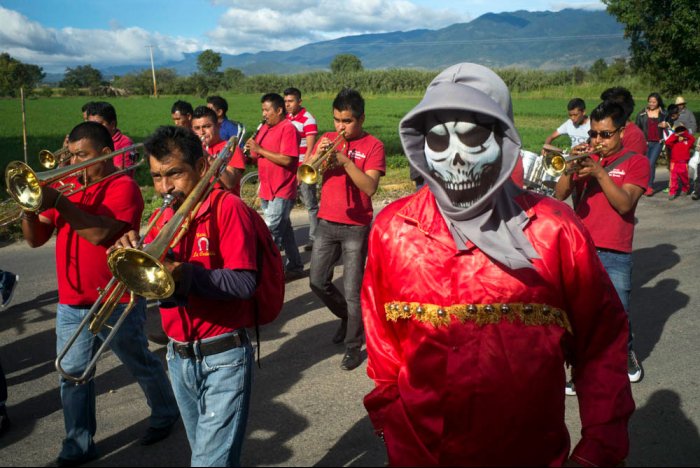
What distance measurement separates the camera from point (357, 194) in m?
5.45

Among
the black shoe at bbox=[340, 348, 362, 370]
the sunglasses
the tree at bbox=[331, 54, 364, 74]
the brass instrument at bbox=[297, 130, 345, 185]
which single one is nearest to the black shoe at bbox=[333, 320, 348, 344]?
the black shoe at bbox=[340, 348, 362, 370]

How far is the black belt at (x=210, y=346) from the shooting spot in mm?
2816

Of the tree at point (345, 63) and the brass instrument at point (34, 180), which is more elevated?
the tree at point (345, 63)

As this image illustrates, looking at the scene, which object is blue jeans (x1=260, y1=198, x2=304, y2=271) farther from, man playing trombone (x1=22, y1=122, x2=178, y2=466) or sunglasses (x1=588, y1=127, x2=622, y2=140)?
sunglasses (x1=588, y1=127, x2=622, y2=140)

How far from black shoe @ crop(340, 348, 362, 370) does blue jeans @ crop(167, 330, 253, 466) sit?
7.58 feet

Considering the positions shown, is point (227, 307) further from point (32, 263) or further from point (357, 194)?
point (32, 263)

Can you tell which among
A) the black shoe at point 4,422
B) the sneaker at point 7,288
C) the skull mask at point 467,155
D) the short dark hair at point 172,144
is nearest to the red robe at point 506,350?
the skull mask at point 467,155

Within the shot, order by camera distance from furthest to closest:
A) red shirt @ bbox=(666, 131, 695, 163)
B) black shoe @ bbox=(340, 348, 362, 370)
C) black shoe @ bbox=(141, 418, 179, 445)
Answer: red shirt @ bbox=(666, 131, 695, 163), black shoe @ bbox=(340, 348, 362, 370), black shoe @ bbox=(141, 418, 179, 445)

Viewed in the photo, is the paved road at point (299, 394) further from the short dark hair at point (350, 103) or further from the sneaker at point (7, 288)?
the short dark hair at point (350, 103)

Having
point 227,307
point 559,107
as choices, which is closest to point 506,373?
point 227,307

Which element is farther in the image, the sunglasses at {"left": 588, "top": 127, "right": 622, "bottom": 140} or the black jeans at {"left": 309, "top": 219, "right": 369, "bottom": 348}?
the black jeans at {"left": 309, "top": 219, "right": 369, "bottom": 348}

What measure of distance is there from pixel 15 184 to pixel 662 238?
9042 millimetres

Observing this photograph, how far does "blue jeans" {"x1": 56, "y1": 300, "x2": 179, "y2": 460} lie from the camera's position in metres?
3.64

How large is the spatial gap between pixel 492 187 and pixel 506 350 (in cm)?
50
